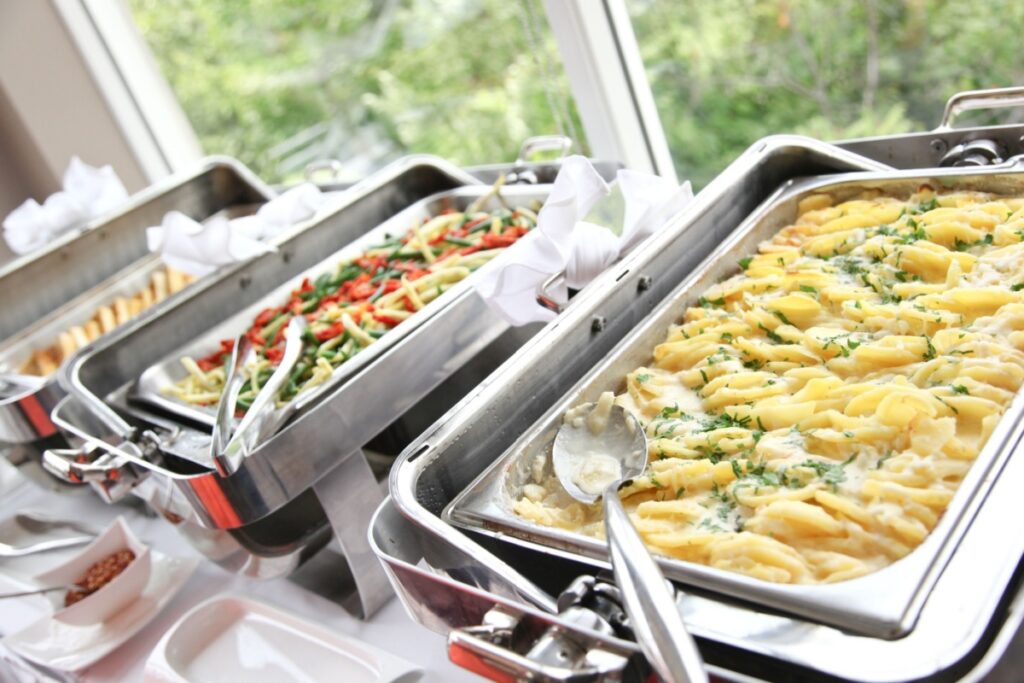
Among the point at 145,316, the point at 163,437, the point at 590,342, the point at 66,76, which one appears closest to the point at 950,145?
the point at 590,342

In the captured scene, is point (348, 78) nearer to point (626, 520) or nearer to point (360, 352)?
point (360, 352)

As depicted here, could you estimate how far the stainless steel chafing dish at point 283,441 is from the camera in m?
1.28

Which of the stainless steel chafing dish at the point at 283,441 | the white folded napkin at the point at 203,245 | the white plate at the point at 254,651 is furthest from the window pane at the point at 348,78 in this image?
the white plate at the point at 254,651

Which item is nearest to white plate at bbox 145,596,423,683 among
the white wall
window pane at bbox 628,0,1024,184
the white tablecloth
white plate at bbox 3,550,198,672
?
the white tablecloth

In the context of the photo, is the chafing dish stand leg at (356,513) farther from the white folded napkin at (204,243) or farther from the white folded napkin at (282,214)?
the white folded napkin at (282,214)

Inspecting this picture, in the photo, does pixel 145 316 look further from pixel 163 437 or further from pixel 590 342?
pixel 590 342

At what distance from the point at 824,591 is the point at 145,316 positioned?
62.1 inches

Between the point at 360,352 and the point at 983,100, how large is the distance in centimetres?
110

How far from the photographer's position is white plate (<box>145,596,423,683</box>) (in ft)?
4.27

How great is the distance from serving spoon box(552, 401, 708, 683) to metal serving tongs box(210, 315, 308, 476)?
0.47 metres

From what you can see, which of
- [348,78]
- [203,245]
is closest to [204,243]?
[203,245]

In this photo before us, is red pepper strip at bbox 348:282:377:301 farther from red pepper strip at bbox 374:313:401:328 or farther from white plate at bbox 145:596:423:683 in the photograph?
white plate at bbox 145:596:423:683

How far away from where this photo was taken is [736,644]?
29.1 inches

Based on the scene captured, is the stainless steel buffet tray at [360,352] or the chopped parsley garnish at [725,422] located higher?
the stainless steel buffet tray at [360,352]
